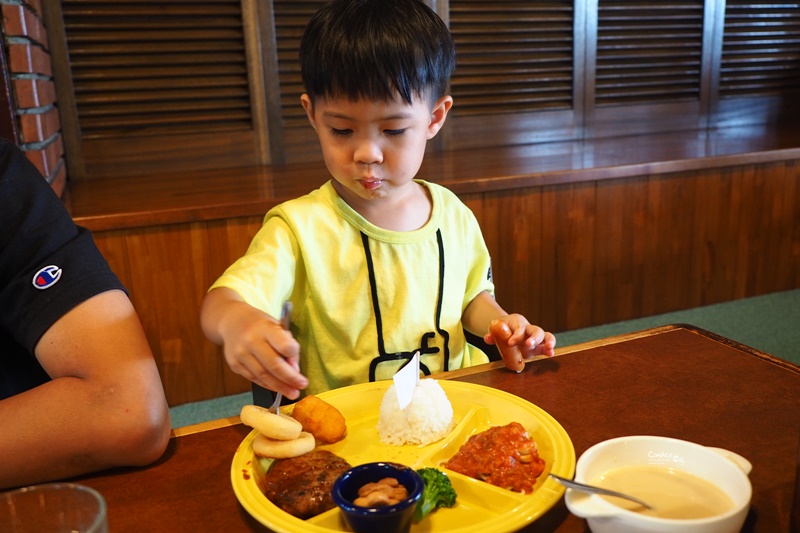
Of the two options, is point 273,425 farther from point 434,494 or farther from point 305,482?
point 434,494

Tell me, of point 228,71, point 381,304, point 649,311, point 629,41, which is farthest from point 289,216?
point 629,41

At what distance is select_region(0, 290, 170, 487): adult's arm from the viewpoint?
2.97 feet

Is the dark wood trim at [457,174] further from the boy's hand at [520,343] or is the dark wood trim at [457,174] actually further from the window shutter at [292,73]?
the boy's hand at [520,343]

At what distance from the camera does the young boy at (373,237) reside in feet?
3.99

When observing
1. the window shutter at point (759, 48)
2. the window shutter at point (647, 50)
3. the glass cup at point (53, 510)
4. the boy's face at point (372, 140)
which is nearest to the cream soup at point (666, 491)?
the glass cup at point (53, 510)

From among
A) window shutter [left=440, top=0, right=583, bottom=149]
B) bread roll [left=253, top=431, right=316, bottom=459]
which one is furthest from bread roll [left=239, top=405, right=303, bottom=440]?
window shutter [left=440, top=0, right=583, bottom=149]

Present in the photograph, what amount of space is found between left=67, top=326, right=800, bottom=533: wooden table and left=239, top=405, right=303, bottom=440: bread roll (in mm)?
53

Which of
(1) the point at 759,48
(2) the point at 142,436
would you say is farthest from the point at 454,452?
(1) the point at 759,48

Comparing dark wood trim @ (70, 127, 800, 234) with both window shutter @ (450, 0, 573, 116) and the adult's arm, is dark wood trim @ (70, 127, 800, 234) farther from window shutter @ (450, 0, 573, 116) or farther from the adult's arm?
the adult's arm

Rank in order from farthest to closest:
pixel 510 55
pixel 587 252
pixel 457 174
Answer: pixel 510 55, pixel 587 252, pixel 457 174

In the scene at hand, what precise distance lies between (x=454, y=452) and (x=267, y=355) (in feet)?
1.00

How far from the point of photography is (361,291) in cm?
142

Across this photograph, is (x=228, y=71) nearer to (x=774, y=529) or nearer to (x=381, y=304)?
(x=381, y=304)

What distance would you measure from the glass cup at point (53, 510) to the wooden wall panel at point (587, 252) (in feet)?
6.14
